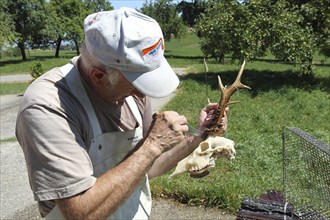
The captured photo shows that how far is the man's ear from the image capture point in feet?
6.03

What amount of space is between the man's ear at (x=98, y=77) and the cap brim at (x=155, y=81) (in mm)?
105

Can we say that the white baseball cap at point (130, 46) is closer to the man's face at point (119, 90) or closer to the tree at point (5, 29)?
the man's face at point (119, 90)

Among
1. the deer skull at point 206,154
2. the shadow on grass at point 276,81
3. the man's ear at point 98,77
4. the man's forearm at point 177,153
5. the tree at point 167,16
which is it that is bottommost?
the tree at point 167,16

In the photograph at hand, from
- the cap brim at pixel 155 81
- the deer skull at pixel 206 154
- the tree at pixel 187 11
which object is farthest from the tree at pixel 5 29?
the cap brim at pixel 155 81

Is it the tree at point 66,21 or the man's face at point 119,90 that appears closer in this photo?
the man's face at point 119,90

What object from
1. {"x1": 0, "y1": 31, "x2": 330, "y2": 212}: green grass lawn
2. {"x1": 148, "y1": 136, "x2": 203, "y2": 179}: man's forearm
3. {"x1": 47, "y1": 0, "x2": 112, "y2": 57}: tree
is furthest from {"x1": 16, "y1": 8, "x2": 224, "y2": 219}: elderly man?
{"x1": 47, "y1": 0, "x2": 112, "y2": 57}: tree

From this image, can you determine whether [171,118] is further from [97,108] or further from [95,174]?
[95,174]

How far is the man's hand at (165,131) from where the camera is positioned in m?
1.93

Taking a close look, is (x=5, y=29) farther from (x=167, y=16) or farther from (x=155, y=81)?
(x=155, y=81)

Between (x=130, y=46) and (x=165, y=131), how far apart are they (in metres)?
0.46

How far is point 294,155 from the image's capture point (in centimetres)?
422

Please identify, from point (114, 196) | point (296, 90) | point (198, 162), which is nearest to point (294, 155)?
point (198, 162)

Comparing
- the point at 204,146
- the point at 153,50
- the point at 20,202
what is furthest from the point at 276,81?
the point at 153,50

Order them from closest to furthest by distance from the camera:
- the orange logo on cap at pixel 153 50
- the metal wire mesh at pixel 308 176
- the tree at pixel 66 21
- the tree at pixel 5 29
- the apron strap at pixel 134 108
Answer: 1. the orange logo on cap at pixel 153 50
2. the apron strap at pixel 134 108
3. the metal wire mesh at pixel 308 176
4. the tree at pixel 5 29
5. the tree at pixel 66 21
